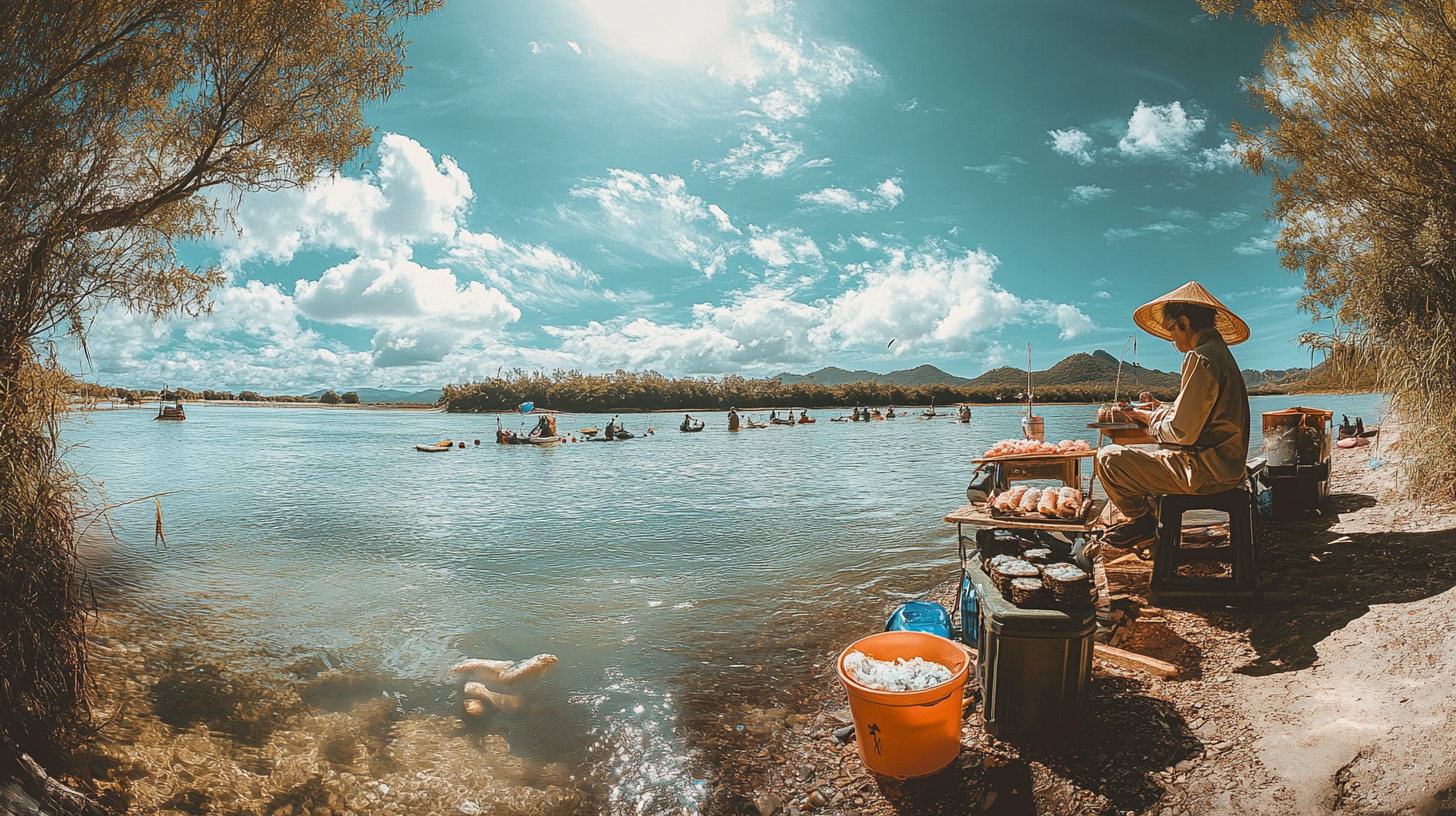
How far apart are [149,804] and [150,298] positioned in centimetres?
425

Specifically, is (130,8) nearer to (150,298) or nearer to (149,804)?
(150,298)

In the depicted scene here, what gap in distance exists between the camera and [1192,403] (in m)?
5.05

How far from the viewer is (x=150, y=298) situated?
218 inches

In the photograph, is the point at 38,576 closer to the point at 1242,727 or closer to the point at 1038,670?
the point at 1038,670

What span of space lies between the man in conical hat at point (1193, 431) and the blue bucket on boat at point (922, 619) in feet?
6.37

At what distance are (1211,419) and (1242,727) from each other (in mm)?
2492

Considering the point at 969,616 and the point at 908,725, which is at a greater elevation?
the point at 969,616

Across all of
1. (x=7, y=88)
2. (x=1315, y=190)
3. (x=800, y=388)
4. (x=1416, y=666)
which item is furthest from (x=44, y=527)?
(x=800, y=388)

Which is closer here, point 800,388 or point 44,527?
point 44,527

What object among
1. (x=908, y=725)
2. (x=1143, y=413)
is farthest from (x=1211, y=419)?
(x=908, y=725)

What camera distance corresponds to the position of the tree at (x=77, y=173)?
385 centimetres

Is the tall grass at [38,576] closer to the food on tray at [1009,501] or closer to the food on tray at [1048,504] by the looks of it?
the food on tray at [1009,501]

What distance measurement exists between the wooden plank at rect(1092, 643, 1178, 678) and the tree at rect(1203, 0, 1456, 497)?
5.10 meters

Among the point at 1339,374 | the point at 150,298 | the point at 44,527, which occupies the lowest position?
the point at 44,527
